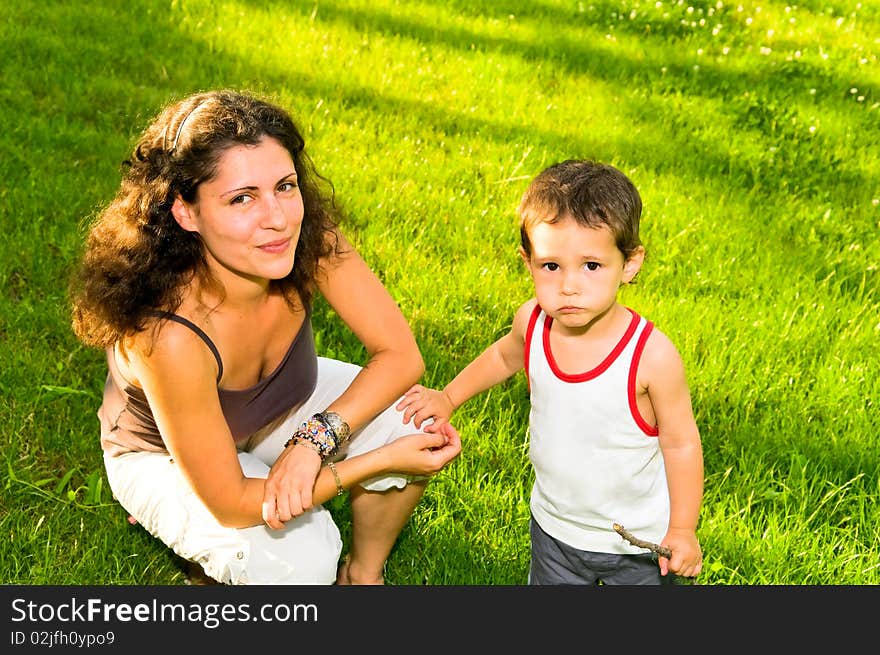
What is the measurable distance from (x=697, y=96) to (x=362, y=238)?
2.73 meters

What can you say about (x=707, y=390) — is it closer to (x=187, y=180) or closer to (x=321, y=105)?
(x=187, y=180)

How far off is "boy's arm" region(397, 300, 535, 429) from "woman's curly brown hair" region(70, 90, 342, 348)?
745 millimetres

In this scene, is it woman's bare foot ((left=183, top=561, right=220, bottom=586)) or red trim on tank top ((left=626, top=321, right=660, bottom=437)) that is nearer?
red trim on tank top ((left=626, top=321, right=660, bottom=437))

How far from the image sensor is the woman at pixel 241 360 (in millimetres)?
2871

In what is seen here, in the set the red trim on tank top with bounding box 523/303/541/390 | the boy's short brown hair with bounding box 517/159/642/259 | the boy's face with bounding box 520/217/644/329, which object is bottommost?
the red trim on tank top with bounding box 523/303/541/390

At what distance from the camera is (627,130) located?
6.21 meters

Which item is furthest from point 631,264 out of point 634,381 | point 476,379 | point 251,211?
point 251,211

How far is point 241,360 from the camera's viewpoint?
124 inches

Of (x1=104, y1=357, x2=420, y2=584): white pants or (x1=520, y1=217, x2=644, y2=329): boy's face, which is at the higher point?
(x1=520, y1=217, x2=644, y2=329): boy's face

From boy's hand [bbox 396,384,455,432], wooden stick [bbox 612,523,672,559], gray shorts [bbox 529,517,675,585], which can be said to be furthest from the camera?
boy's hand [bbox 396,384,455,432]

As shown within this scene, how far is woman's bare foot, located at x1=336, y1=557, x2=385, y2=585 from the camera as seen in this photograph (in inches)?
138

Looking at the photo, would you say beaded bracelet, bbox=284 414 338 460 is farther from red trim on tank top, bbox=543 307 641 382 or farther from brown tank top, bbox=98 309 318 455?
red trim on tank top, bbox=543 307 641 382

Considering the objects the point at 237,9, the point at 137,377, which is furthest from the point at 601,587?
the point at 237,9

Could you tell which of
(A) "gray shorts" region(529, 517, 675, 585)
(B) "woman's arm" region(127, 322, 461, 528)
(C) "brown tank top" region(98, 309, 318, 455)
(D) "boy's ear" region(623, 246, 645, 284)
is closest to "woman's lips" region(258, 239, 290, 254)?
(B) "woman's arm" region(127, 322, 461, 528)
